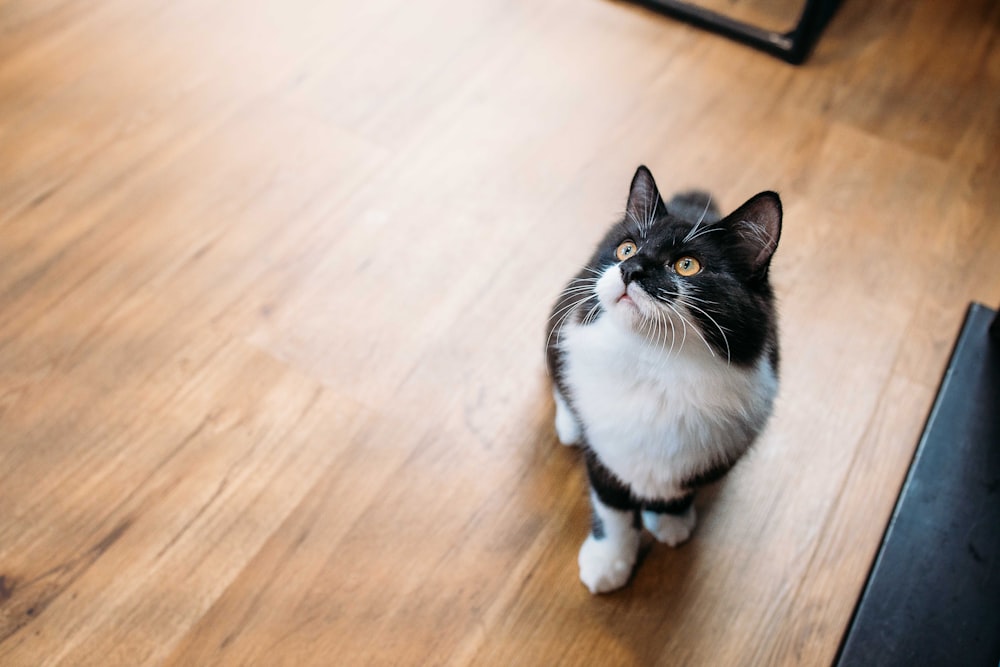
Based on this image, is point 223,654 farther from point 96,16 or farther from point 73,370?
point 96,16

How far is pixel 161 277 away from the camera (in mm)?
1556

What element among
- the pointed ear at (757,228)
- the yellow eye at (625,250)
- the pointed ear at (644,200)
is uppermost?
the pointed ear at (757,228)

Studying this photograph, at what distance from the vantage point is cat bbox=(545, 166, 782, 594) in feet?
3.07

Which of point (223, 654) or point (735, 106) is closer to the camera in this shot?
point (223, 654)

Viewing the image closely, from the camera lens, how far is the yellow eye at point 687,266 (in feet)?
3.13

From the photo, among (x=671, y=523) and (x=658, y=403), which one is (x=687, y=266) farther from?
(x=671, y=523)

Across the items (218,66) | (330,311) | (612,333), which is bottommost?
(330,311)

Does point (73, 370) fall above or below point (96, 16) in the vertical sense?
below

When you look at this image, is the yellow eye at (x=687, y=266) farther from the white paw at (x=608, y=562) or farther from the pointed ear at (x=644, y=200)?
the white paw at (x=608, y=562)

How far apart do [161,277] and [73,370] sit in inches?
9.1

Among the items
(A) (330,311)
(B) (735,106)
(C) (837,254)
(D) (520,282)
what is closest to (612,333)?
(D) (520,282)

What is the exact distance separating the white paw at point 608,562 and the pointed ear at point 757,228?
1.49 feet

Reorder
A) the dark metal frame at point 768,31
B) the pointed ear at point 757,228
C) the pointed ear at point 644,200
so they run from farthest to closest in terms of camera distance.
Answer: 1. the dark metal frame at point 768,31
2. the pointed ear at point 644,200
3. the pointed ear at point 757,228

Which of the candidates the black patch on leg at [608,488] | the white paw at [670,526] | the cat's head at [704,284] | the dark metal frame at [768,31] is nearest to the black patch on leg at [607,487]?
the black patch on leg at [608,488]
